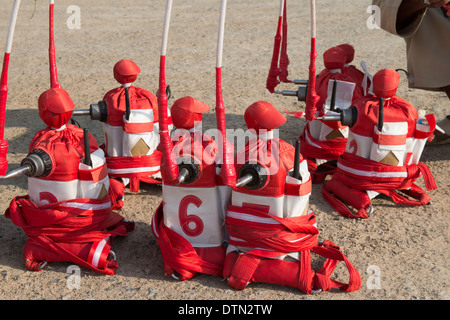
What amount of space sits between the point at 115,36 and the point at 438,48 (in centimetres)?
488

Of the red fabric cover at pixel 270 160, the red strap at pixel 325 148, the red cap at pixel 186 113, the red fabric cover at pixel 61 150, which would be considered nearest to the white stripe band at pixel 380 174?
the red strap at pixel 325 148

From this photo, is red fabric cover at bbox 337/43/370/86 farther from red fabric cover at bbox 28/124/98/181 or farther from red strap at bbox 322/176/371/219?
red fabric cover at bbox 28/124/98/181

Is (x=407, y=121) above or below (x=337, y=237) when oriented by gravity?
above

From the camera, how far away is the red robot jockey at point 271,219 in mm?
3201

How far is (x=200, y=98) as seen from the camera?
6.27m

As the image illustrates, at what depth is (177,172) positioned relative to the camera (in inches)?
118

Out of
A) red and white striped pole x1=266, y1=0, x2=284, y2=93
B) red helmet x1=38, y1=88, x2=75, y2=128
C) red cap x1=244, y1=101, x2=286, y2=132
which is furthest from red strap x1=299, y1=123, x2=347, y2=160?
red helmet x1=38, y1=88, x2=75, y2=128

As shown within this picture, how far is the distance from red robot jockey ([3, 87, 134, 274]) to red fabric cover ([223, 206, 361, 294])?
30.4 inches

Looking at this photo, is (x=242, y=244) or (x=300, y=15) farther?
(x=300, y=15)

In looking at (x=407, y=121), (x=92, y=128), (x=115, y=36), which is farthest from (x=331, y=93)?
(x=115, y=36)

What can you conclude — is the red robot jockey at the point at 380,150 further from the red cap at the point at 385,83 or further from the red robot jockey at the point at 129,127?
the red robot jockey at the point at 129,127

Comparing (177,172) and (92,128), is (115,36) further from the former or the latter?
(177,172)

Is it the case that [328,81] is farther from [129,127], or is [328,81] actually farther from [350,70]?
[129,127]

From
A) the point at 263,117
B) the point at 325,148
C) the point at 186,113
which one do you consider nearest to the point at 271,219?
the point at 263,117
